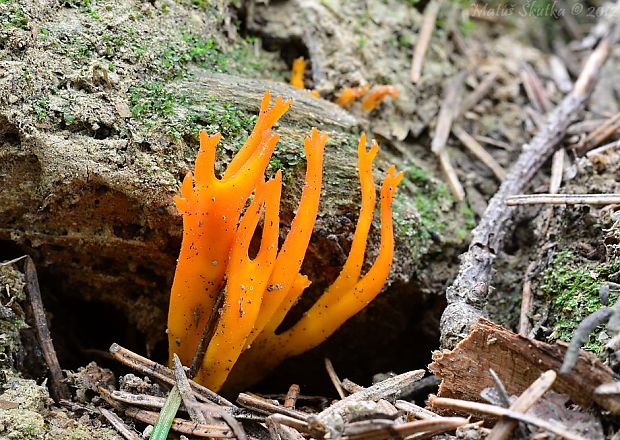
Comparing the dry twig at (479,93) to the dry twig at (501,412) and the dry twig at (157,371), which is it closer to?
the dry twig at (501,412)

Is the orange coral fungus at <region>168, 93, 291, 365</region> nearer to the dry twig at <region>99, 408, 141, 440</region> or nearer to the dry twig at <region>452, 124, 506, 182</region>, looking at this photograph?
the dry twig at <region>99, 408, 141, 440</region>

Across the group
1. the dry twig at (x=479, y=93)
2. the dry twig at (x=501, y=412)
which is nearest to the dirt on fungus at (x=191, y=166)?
the dry twig at (x=479, y=93)

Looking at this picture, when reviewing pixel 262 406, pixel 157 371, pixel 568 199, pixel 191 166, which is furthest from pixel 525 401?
pixel 191 166

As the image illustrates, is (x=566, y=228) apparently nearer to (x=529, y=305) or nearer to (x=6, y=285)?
(x=529, y=305)

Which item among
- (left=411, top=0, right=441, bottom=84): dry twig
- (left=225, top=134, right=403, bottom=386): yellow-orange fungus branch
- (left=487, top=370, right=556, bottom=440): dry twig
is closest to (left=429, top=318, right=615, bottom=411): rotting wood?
(left=487, top=370, right=556, bottom=440): dry twig

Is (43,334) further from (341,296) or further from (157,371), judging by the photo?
(341,296)

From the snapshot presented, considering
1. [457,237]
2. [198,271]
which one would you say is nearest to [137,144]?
[198,271]

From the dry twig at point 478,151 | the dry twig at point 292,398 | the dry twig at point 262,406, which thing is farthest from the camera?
the dry twig at point 478,151
